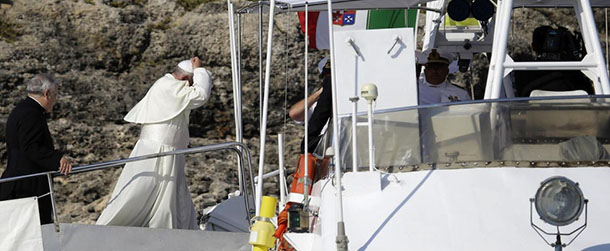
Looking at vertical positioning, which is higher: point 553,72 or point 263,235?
point 553,72

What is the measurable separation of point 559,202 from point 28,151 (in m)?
4.46

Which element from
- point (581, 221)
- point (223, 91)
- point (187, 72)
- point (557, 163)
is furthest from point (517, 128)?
point (223, 91)

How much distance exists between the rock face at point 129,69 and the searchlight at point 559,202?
30.1 ft

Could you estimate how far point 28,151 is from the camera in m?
8.32

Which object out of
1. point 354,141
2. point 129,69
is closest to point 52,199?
point 354,141

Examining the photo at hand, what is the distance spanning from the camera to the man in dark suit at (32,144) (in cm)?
828

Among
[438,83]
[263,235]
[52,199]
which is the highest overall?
[438,83]

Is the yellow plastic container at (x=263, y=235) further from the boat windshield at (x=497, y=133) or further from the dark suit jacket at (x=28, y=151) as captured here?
the dark suit jacket at (x=28, y=151)

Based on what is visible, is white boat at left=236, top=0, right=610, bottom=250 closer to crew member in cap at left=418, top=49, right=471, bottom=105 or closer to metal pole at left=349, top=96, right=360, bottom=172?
metal pole at left=349, top=96, right=360, bottom=172

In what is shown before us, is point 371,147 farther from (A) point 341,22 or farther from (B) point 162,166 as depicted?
(A) point 341,22

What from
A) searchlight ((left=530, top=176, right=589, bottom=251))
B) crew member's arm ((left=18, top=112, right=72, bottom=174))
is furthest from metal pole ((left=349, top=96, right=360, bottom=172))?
crew member's arm ((left=18, top=112, right=72, bottom=174))

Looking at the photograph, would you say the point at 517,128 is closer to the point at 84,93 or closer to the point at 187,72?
the point at 187,72

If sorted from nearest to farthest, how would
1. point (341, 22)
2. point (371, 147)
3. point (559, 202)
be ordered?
point (559, 202), point (371, 147), point (341, 22)

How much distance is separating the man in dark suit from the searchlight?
411 centimetres
